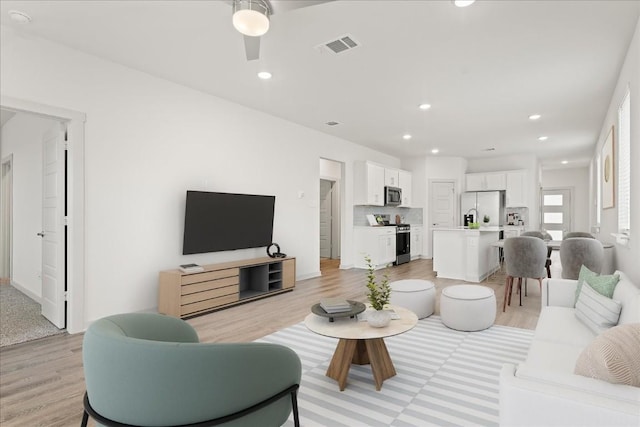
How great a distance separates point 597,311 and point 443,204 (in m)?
7.57

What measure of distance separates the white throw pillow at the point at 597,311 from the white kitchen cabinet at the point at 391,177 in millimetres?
6052

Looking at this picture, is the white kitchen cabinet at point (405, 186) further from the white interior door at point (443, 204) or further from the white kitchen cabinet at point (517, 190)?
the white kitchen cabinet at point (517, 190)

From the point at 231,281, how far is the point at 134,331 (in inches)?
117

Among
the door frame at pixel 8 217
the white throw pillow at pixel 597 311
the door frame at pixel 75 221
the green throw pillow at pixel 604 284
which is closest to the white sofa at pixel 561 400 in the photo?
the white throw pillow at pixel 597 311

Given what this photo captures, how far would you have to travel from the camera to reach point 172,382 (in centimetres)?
128

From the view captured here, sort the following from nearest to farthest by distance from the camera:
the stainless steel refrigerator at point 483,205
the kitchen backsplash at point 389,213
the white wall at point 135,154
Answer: the white wall at point 135,154, the kitchen backsplash at point 389,213, the stainless steel refrigerator at point 483,205

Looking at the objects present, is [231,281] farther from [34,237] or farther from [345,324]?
[34,237]

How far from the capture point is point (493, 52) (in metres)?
3.56

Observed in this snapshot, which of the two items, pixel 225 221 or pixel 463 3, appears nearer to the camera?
pixel 463 3

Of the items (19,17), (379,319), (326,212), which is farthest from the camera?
(326,212)

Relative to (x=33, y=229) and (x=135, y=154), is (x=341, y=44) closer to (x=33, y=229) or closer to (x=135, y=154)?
(x=135, y=154)

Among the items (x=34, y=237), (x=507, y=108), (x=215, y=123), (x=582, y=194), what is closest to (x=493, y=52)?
(x=507, y=108)

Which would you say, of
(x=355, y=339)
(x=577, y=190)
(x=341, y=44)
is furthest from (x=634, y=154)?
(x=577, y=190)

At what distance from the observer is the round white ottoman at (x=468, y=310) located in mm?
3590
